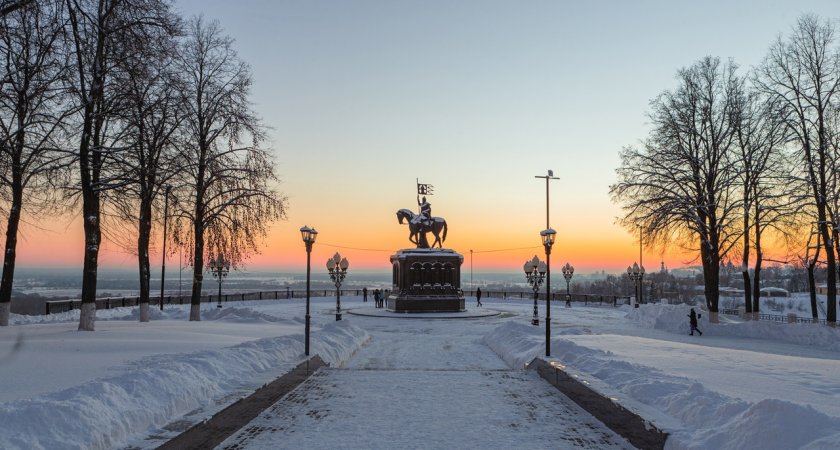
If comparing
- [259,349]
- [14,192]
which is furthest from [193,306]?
[259,349]

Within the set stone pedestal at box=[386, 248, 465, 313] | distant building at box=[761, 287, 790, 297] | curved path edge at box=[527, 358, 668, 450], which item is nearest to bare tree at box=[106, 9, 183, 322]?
curved path edge at box=[527, 358, 668, 450]

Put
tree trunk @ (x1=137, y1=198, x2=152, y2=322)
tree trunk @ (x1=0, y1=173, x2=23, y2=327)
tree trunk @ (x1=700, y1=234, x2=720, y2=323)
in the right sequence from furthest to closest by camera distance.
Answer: tree trunk @ (x1=700, y1=234, x2=720, y2=323) < tree trunk @ (x1=137, y1=198, x2=152, y2=322) < tree trunk @ (x1=0, y1=173, x2=23, y2=327)

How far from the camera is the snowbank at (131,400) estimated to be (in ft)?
21.2

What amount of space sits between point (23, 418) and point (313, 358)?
28.3 feet

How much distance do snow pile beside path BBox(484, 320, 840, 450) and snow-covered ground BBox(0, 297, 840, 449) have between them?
2cm

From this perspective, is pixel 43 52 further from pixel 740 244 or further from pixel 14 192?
pixel 740 244

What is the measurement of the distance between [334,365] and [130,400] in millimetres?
8781

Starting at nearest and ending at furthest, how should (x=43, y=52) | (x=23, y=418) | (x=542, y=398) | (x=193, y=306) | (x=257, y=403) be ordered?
(x=23, y=418) → (x=257, y=403) → (x=542, y=398) → (x=43, y=52) → (x=193, y=306)

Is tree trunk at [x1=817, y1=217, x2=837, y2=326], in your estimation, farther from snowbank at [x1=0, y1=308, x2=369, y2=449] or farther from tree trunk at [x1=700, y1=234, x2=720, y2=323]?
snowbank at [x1=0, y1=308, x2=369, y2=449]

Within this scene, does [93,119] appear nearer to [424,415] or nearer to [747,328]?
[424,415]

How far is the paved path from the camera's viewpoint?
816cm

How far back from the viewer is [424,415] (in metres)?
9.62

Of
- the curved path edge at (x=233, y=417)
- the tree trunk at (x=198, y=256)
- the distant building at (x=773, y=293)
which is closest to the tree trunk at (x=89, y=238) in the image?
the tree trunk at (x=198, y=256)

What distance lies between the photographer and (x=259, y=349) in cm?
1435
